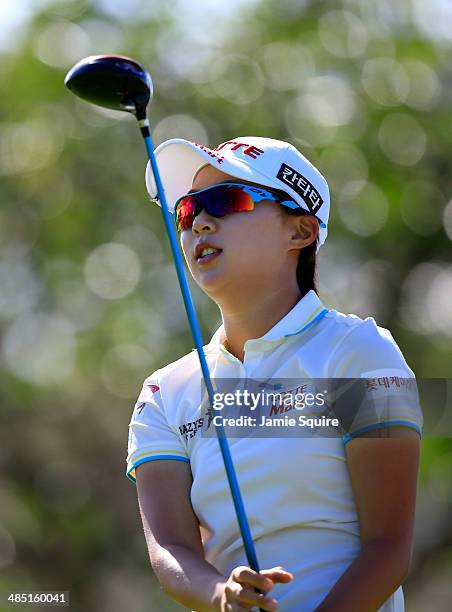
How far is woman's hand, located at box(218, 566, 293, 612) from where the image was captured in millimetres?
2498

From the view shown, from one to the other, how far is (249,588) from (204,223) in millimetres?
964

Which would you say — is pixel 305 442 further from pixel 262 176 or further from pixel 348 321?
pixel 262 176

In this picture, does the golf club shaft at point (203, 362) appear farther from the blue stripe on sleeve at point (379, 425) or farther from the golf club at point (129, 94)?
the blue stripe on sleeve at point (379, 425)

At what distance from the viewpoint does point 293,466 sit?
2.77m

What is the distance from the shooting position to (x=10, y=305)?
16.3 m

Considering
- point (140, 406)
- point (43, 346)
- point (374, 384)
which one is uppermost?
point (43, 346)

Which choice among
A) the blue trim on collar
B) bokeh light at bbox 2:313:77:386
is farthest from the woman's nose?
bokeh light at bbox 2:313:77:386

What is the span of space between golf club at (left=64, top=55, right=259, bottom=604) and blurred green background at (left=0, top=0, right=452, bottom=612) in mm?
11618

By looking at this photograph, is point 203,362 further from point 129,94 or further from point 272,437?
point 129,94

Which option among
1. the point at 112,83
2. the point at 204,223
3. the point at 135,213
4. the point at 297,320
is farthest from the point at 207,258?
the point at 135,213

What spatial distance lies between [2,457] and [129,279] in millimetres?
3026

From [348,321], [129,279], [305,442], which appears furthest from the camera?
[129,279]

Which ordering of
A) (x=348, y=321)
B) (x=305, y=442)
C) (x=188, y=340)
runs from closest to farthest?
(x=305, y=442) < (x=348, y=321) < (x=188, y=340)

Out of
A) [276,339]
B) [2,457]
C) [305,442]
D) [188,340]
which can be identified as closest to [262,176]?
[276,339]
